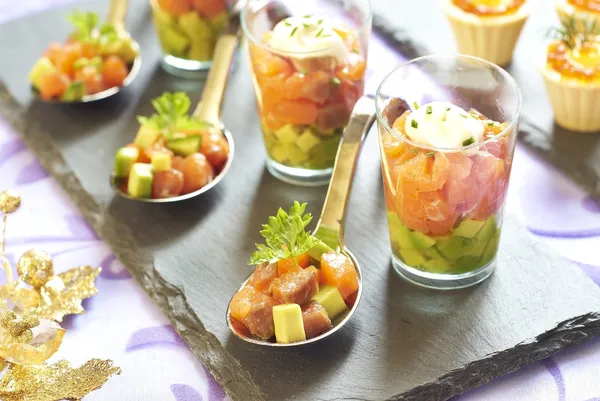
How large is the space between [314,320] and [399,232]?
37cm

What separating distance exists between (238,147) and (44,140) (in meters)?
0.71

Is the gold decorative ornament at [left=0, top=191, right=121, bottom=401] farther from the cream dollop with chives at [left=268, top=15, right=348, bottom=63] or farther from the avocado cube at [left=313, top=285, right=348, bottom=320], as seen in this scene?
the cream dollop with chives at [left=268, top=15, right=348, bottom=63]

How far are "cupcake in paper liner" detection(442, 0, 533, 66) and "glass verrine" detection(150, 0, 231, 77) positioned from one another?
84cm

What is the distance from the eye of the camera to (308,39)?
2707 millimetres

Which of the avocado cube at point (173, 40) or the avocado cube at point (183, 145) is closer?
the avocado cube at point (183, 145)

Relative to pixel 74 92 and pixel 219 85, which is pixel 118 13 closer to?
pixel 74 92

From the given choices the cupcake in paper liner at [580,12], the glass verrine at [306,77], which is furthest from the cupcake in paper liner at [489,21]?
the glass verrine at [306,77]

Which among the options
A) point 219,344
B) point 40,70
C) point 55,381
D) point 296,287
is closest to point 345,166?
point 296,287

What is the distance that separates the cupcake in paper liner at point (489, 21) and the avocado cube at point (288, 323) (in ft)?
4.96

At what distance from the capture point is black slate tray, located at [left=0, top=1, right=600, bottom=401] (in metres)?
2.30

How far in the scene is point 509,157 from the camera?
238 cm

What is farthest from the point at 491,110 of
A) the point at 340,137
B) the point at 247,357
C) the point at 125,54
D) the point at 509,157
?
the point at 125,54

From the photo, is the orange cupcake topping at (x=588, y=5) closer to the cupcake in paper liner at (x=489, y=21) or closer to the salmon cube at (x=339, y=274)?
the cupcake in paper liner at (x=489, y=21)

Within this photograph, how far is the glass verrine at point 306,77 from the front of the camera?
8.84 ft
